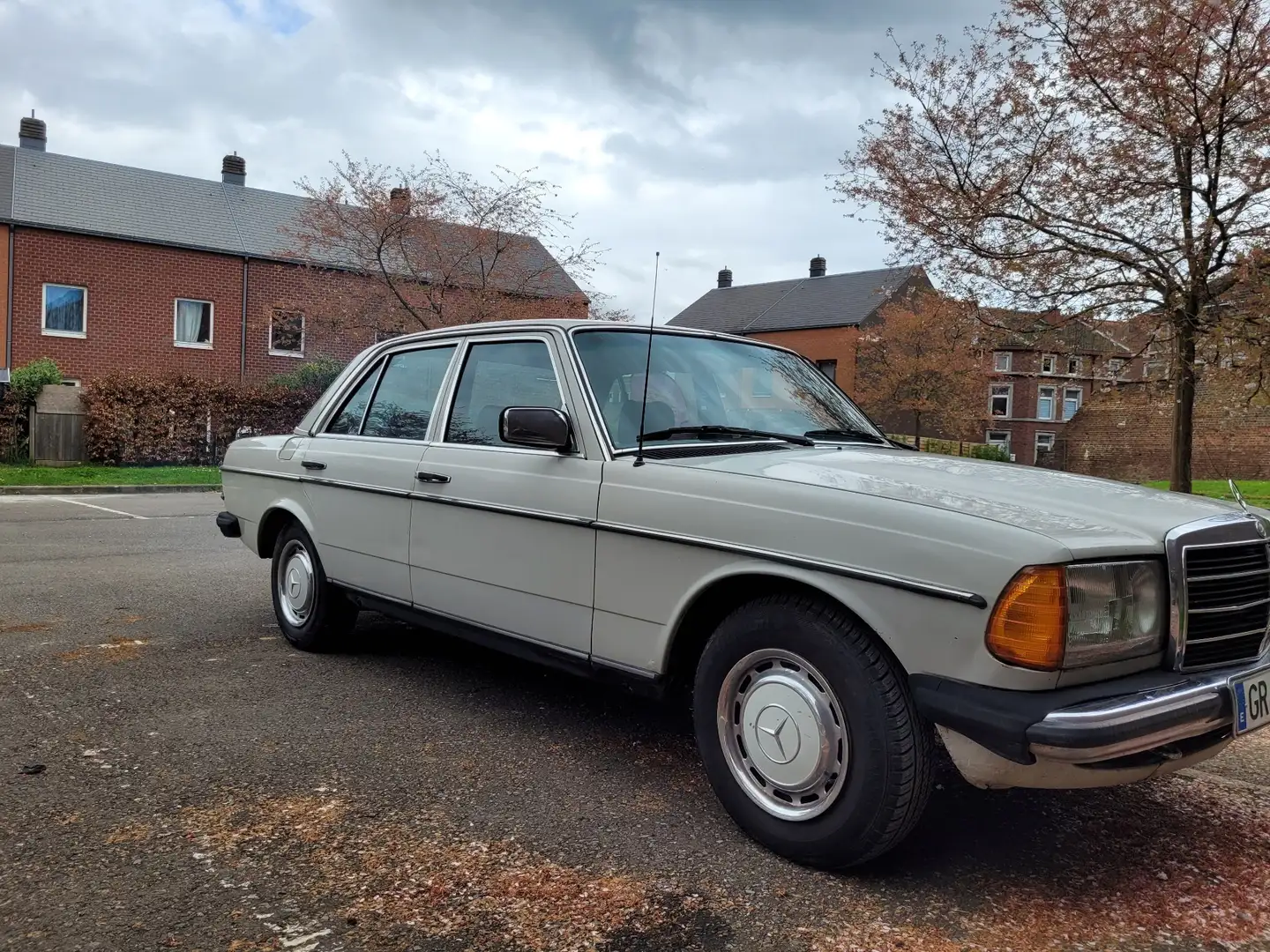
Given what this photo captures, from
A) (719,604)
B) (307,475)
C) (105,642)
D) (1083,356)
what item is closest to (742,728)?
(719,604)

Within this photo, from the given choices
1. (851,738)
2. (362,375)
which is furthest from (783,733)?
(362,375)

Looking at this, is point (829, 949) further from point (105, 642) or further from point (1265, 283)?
point (1265, 283)

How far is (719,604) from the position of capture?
3.25 metres

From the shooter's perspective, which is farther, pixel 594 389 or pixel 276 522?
pixel 276 522

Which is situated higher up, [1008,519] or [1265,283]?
[1265,283]

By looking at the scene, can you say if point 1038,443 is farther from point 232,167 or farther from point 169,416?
point 169,416

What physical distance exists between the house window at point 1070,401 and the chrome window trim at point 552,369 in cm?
5489

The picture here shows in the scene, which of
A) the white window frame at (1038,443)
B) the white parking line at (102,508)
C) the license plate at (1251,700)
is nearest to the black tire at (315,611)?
the license plate at (1251,700)

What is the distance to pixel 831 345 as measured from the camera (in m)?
48.8

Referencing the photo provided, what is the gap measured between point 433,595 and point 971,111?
441 inches

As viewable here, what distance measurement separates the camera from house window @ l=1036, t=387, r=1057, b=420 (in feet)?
175

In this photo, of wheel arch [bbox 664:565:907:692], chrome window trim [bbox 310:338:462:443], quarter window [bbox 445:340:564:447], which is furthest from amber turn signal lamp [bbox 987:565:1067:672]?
chrome window trim [bbox 310:338:462:443]

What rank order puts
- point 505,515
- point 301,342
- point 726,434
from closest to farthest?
1. point 726,434
2. point 505,515
3. point 301,342

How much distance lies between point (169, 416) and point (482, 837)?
21.0 m
